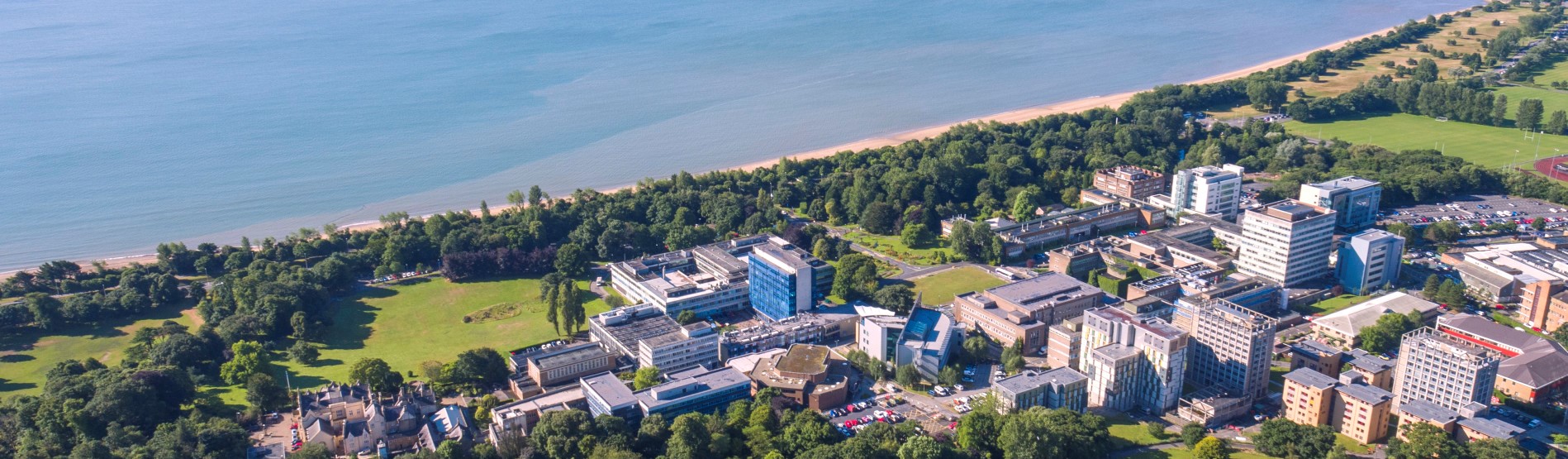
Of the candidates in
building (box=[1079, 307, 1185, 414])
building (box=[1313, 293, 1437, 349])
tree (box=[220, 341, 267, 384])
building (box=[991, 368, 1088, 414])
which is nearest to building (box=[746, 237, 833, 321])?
building (box=[991, 368, 1088, 414])

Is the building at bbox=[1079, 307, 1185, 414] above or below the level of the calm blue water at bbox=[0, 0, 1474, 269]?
below

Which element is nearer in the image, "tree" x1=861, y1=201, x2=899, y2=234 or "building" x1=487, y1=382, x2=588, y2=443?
"building" x1=487, y1=382, x2=588, y2=443

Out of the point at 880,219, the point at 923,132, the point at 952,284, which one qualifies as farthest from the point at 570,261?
the point at 923,132

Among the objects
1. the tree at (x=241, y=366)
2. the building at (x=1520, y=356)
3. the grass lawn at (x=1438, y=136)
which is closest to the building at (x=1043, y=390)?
the building at (x=1520, y=356)

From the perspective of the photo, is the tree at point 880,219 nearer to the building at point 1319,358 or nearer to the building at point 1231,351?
the building at point 1231,351

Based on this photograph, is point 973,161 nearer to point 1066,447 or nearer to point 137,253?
point 1066,447

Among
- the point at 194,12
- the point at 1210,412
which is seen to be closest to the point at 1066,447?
the point at 1210,412

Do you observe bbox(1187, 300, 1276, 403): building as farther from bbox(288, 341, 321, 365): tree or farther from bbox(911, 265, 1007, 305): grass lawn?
bbox(288, 341, 321, 365): tree

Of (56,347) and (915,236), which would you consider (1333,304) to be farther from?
(56,347)
